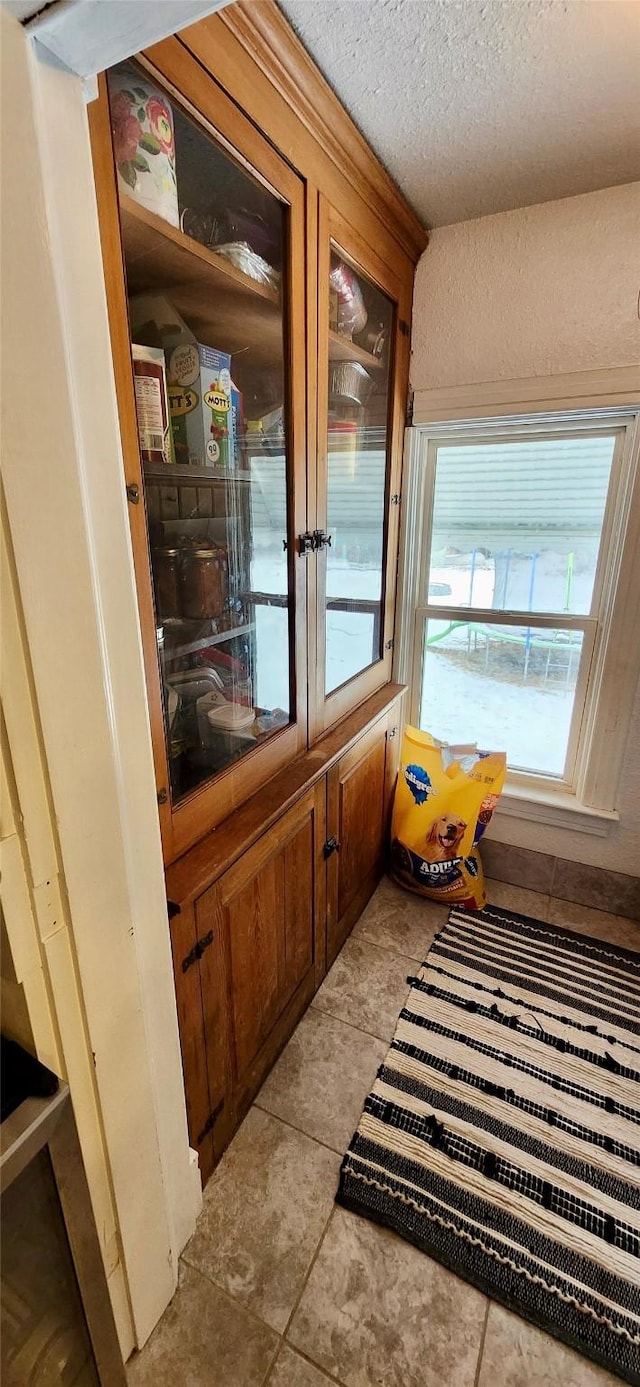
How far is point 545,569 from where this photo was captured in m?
1.87

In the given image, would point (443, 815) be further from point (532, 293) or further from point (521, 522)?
point (532, 293)

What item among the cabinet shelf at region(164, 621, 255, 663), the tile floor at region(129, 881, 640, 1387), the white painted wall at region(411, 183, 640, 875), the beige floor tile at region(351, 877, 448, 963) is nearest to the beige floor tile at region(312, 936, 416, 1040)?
the beige floor tile at region(351, 877, 448, 963)

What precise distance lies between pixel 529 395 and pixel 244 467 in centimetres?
102

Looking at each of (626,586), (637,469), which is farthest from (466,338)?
(626,586)

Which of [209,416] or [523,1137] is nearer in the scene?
[209,416]

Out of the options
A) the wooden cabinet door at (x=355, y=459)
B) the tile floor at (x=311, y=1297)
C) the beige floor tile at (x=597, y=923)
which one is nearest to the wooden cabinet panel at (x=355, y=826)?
the wooden cabinet door at (x=355, y=459)

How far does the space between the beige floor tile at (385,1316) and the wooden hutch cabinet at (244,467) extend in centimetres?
30

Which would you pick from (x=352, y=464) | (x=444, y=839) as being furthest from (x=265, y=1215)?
(x=352, y=464)

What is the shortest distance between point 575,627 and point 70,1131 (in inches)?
71.4

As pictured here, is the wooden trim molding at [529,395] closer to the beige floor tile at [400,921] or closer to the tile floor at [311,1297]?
the beige floor tile at [400,921]

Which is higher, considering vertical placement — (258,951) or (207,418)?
(207,418)

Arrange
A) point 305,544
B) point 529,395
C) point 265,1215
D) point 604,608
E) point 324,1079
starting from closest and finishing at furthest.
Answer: point 265,1215 → point 305,544 → point 324,1079 → point 529,395 → point 604,608

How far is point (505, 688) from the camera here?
205 cm

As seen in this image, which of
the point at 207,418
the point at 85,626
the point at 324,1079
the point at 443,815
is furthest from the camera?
the point at 443,815
